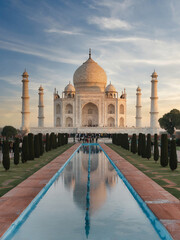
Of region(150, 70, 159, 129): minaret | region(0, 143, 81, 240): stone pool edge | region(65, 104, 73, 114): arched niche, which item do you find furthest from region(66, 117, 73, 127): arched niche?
region(0, 143, 81, 240): stone pool edge

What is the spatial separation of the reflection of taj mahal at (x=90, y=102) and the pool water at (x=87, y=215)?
36603mm

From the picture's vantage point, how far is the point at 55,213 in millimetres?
5688

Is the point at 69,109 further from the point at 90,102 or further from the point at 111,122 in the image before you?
the point at 111,122

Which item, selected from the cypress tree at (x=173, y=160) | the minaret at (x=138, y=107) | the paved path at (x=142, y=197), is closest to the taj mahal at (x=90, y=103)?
the minaret at (x=138, y=107)

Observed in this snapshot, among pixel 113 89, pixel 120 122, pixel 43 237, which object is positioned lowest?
pixel 43 237

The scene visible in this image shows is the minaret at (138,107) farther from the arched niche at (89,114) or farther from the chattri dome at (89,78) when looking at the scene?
the arched niche at (89,114)

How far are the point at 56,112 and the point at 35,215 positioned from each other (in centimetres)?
4138

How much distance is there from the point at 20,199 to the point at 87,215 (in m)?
1.62

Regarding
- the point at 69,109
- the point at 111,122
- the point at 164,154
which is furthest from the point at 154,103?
the point at 164,154

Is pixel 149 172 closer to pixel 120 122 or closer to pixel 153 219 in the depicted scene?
pixel 153 219

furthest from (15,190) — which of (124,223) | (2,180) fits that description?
(124,223)

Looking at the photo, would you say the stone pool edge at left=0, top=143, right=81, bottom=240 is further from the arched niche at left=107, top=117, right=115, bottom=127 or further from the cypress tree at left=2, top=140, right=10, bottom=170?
the arched niche at left=107, top=117, right=115, bottom=127

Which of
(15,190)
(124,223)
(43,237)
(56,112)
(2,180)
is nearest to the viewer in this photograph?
(43,237)

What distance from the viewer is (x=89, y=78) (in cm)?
4666
